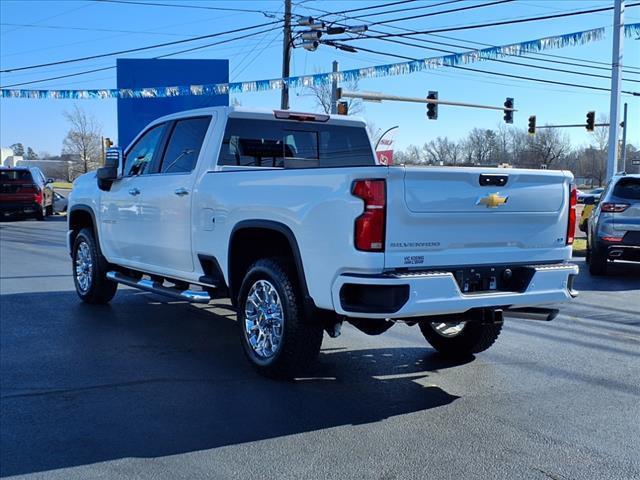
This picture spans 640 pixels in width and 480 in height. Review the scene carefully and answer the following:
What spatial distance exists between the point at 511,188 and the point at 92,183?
537 cm

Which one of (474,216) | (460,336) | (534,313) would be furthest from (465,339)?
(474,216)

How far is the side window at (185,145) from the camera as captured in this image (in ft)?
20.7

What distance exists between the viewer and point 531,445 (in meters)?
3.94

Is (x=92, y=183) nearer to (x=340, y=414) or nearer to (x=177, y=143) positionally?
(x=177, y=143)

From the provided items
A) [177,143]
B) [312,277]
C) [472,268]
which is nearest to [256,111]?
[177,143]

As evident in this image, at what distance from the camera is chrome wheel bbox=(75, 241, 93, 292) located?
27.0 feet

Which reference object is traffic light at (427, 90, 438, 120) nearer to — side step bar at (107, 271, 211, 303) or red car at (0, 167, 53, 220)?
red car at (0, 167, 53, 220)

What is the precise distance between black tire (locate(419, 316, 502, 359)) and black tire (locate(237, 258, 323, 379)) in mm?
1208

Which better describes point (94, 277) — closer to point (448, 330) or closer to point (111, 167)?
point (111, 167)

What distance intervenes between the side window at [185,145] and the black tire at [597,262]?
299 inches

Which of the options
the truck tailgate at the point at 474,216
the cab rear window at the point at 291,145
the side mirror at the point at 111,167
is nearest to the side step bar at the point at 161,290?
the side mirror at the point at 111,167

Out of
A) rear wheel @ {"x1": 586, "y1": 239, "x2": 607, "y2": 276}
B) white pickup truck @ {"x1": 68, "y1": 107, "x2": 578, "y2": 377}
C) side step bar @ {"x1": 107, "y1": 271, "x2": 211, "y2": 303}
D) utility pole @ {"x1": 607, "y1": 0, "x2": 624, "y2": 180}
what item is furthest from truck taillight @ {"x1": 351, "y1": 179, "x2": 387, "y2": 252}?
utility pole @ {"x1": 607, "y1": 0, "x2": 624, "y2": 180}

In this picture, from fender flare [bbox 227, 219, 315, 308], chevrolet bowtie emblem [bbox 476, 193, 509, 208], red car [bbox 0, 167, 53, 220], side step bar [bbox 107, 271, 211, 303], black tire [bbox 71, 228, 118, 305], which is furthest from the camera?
red car [bbox 0, 167, 53, 220]

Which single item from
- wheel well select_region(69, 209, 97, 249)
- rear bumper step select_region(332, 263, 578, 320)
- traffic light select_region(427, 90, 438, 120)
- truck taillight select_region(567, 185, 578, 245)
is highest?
traffic light select_region(427, 90, 438, 120)
